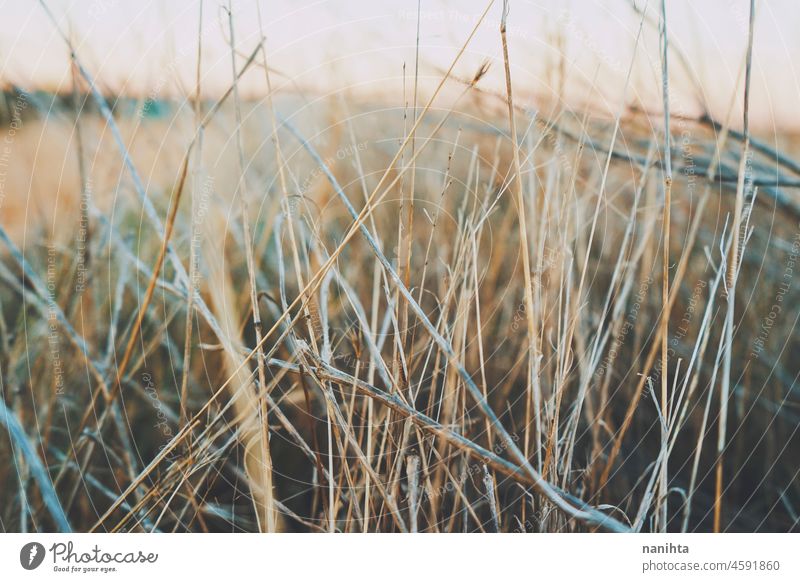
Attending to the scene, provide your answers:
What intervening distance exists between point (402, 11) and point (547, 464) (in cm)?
54

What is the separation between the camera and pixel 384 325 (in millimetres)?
634

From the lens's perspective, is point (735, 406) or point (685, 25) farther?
point (735, 406)

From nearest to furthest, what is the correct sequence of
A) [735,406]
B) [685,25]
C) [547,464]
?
[547,464], [685,25], [735,406]

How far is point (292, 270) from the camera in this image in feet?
2.90

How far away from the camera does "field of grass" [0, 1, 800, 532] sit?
2.09ft

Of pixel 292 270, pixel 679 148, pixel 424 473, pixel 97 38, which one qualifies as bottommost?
pixel 424 473

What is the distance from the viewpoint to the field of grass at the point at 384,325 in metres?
0.64

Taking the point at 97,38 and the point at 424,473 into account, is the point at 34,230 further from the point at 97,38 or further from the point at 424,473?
the point at 424,473

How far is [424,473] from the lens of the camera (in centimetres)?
61

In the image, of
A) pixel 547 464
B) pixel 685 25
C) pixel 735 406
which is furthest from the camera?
pixel 735 406
